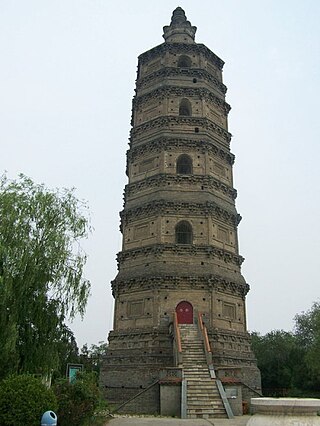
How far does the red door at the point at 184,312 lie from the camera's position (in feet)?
69.1

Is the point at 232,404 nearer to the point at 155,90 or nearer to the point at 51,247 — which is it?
Answer: the point at 51,247

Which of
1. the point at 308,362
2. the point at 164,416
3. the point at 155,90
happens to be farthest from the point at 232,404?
the point at 155,90

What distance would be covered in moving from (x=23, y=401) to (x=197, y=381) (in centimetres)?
895

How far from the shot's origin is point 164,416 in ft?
54.2

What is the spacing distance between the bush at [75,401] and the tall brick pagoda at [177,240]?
556 centimetres

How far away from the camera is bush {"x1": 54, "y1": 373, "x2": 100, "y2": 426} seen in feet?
37.2

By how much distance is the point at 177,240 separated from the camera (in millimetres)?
23141

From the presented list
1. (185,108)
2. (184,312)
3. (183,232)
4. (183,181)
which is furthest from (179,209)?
(185,108)

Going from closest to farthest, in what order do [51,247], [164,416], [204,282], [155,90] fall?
[51,247] < [164,416] < [204,282] < [155,90]

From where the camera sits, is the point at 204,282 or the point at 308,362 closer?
the point at 204,282

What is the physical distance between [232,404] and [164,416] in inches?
97.5

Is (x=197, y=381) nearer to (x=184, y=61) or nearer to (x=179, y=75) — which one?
(x=179, y=75)

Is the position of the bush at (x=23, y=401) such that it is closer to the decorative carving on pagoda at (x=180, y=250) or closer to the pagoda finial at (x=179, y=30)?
the decorative carving on pagoda at (x=180, y=250)

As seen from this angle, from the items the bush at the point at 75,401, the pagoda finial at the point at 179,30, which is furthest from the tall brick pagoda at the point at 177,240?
the bush at the point at 75,401
